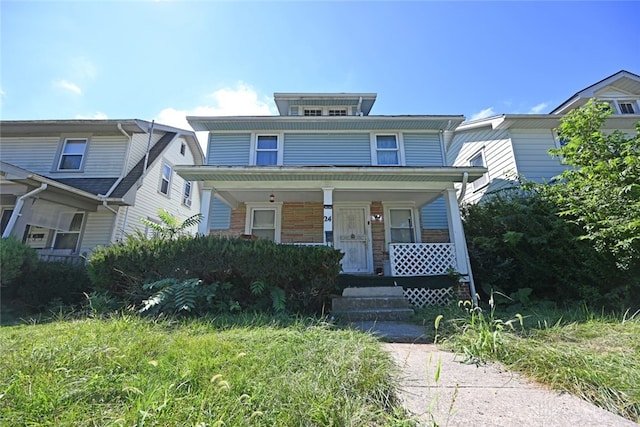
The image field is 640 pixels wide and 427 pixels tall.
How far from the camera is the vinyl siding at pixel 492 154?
1016cm

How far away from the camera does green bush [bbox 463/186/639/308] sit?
508 centimetres

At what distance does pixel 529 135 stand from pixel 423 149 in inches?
187

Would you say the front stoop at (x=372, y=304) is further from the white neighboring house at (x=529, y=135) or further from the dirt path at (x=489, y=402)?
the white neighboring house at (x=529, y=135)

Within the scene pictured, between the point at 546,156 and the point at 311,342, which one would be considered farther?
the point at 546,156

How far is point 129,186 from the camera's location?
9547mm

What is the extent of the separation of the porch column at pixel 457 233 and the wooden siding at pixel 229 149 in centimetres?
679

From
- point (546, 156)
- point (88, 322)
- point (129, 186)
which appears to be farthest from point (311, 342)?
point (546, 156)

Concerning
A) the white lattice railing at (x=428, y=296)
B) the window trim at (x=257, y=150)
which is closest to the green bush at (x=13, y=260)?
the window trim at (x=257, y=150)

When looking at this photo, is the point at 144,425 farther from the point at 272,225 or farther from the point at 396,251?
the point at 272,225

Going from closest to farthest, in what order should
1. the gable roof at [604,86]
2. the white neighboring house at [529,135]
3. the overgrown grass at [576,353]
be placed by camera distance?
the overgrown grass at [576,353] → the white neighboring house at [529,135] → the gable roof at [604,86]

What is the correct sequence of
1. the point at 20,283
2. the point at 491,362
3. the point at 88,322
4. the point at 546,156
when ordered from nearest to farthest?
1. the point at 491,362
2. the point at 88,322
3. the point at 20,283
4. the point at 546,156

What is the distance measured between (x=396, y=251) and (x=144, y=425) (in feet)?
20.8

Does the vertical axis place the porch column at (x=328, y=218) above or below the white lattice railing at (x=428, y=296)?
above

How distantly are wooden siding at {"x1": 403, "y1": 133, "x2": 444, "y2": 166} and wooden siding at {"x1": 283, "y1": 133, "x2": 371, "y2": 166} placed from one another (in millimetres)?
1429
